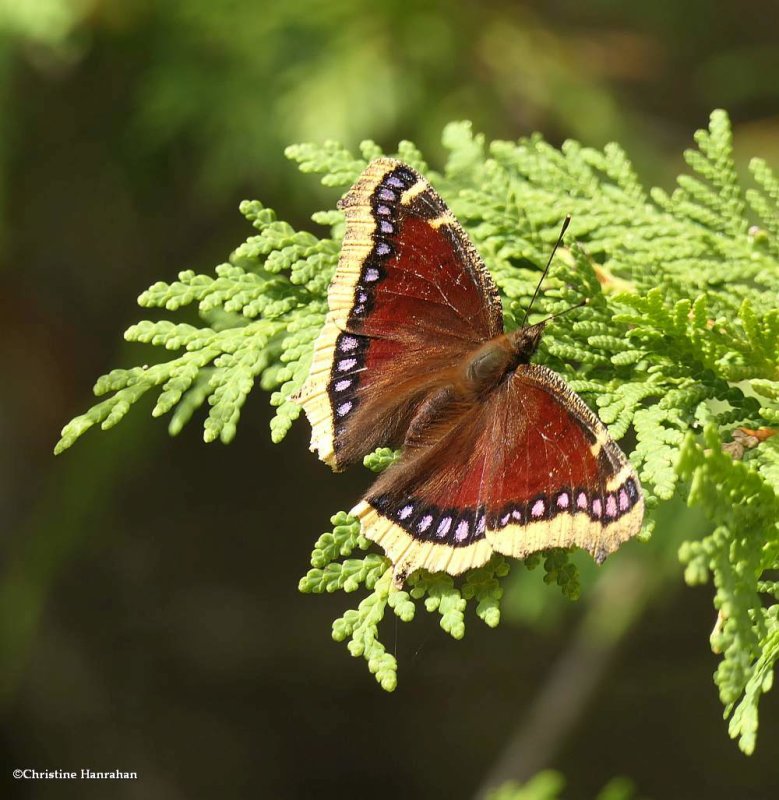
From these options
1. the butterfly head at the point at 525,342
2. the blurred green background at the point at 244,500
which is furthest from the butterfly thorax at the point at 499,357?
the blurred green background at the point at 244,500

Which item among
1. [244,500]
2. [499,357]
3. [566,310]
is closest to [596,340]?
[566,310]

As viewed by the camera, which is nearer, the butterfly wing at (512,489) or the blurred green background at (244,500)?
the butterfly wing at (512,489)

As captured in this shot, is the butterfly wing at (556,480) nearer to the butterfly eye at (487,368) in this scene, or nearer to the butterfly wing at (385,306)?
the butterfly eye at (487,368)

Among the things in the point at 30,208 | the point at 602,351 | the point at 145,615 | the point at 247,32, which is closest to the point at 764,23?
the point at 247,32

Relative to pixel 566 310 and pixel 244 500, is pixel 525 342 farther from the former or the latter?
pixel 244 500

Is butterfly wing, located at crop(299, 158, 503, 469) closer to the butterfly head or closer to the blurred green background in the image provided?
the butterfly head

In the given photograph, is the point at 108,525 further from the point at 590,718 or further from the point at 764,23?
the point at 764,23

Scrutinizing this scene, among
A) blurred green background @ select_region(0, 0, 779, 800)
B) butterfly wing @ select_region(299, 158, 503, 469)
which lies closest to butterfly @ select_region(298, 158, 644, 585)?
butterfly wing @ select_region(299, 158, 503, 469)
